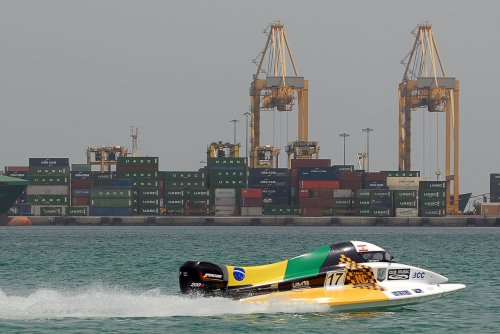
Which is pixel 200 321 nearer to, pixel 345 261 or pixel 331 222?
pixel 345 261

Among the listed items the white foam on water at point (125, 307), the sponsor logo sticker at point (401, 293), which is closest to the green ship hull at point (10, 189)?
the white foam on water at point (125, 307)

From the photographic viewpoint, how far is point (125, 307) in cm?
2903

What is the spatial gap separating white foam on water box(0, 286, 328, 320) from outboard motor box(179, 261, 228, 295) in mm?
301

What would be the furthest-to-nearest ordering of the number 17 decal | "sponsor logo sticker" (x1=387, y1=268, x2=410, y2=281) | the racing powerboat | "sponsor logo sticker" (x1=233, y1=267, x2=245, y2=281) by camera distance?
"sponsor logo sticker" (x1=387, y1=268, x2=410, y2=281)
the number 17 decal
"sponsor logo sticker" (x1=233, y1=267, x2=245, y2=281)
the racing powerboat

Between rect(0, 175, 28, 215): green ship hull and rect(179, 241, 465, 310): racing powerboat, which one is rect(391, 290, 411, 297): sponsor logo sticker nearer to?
rect(179, 241, 465, 310): racing powerboat

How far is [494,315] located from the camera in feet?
101

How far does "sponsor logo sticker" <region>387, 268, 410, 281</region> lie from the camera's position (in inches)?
1151

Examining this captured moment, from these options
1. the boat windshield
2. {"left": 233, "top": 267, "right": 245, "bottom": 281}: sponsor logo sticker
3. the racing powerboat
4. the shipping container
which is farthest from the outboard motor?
the shipping container

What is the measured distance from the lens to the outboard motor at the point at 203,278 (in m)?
27.8

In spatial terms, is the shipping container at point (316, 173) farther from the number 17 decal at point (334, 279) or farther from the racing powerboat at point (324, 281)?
the number 17 decal at point (334, 279)

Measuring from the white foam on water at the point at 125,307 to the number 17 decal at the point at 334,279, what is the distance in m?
0.66

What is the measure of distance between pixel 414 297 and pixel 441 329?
163cm

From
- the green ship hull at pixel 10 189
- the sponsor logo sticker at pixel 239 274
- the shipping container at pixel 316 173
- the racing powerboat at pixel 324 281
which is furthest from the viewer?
the shipping container at pixel 316 173

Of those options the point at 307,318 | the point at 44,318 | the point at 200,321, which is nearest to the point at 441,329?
the point at 307,318
